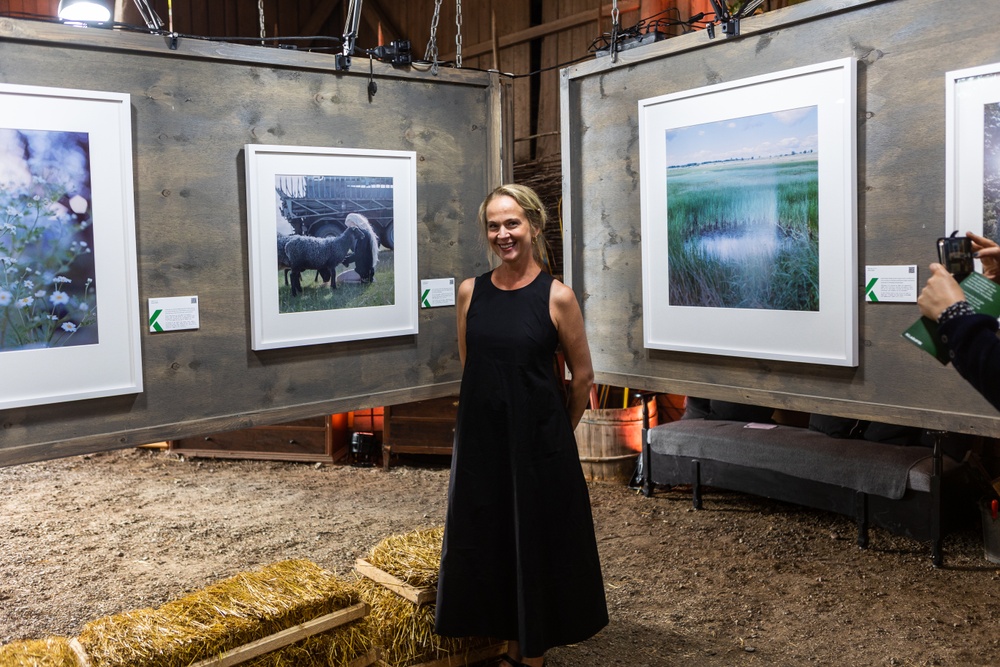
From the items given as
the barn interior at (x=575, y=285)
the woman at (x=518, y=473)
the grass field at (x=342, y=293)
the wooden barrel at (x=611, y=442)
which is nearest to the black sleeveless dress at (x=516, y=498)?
the woman at (x=518, y=473)

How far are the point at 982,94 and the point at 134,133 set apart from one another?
105 inches

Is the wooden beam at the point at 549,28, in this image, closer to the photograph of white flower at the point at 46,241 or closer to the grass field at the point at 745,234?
the grass field at the point at 745,234

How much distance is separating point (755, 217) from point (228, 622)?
7.66 ft

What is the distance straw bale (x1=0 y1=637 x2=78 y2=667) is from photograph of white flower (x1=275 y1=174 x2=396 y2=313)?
1356 mm

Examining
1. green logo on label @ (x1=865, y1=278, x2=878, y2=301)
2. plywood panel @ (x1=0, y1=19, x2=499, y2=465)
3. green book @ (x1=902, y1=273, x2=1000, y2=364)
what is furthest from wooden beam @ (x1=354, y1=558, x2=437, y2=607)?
green book @ (x1=902, y1=273, x2=1000, y2=364)

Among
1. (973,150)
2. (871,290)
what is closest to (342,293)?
(871,290)

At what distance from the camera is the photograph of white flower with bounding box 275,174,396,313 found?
3.41 metres

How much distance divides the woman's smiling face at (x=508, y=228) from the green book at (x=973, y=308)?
1.40 m

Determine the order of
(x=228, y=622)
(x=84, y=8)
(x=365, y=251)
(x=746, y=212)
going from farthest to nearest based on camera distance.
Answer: (x=84, y=8) < (x=365, y=251) < (x=746, y=212) < (x=228, y=622)

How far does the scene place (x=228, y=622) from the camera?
119 inches

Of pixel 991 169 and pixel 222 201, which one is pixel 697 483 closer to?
pixel 991 169

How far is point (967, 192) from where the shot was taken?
267cm

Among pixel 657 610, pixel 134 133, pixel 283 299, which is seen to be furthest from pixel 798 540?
pixel 134 133

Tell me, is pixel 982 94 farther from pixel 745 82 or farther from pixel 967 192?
pixel 745 82
